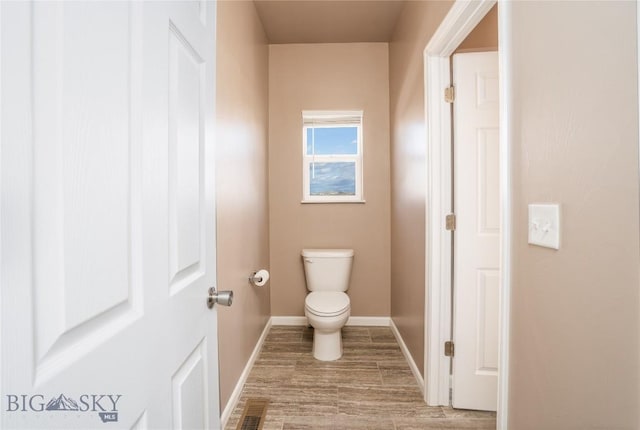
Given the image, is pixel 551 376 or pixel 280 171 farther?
pixel 280 171

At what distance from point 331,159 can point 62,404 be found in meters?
2.76

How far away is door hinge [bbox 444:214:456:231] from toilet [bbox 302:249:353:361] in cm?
97

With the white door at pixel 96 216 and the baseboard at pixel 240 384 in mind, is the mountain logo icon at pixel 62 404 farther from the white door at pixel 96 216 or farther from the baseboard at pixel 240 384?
the baseboard at pixel 240 384

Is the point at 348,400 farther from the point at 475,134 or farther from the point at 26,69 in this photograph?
the point at 26,69

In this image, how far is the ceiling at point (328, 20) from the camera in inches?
92.0

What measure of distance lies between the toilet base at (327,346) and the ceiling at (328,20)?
250 cm

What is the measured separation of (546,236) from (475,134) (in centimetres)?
109

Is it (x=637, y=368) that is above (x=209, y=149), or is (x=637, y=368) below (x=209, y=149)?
below

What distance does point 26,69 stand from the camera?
1.12 ft

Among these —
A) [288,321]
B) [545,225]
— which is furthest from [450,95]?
[288,321]

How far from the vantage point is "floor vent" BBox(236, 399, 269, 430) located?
1617 mm

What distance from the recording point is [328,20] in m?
2.54

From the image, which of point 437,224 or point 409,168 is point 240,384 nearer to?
point 437,224

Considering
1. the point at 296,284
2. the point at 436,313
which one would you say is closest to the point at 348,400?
the point at 436,313
